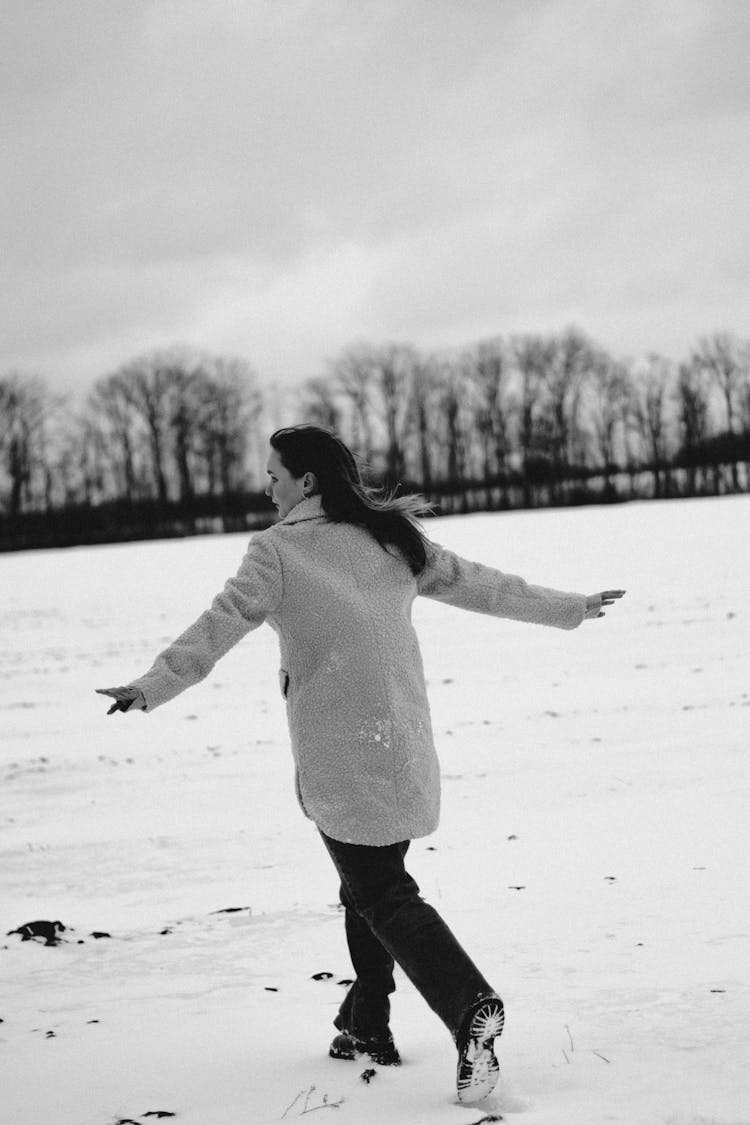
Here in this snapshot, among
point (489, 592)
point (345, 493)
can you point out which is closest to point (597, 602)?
point (489, 592)

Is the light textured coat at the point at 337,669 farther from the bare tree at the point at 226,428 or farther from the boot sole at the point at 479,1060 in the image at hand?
the bare tree at the point at 226,428

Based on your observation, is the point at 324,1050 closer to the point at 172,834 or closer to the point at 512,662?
the point at 172,834

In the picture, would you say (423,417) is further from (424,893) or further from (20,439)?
(424,893)

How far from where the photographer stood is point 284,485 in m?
3.51

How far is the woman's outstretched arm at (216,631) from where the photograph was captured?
3.19 metres

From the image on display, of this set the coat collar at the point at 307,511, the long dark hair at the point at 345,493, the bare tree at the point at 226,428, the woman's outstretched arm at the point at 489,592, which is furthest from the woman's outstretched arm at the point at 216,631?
the bare tree at the point at 226,428

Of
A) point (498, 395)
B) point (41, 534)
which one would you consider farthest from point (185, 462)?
point (498, 395)

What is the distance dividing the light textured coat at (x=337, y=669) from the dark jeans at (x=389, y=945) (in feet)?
0.29

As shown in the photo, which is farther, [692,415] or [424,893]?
[692,415]

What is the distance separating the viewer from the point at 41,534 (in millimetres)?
68875

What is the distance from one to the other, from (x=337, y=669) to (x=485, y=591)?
0.56 metres

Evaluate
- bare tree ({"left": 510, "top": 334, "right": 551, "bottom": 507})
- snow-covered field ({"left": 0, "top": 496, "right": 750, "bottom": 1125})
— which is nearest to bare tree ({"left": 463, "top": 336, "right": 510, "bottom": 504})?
bare tree ({"left": 510, "top": 334, "right": 551, "bottom": 507})

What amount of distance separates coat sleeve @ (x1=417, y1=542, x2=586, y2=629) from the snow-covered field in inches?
47.4

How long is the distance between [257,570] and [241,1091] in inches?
53.8
